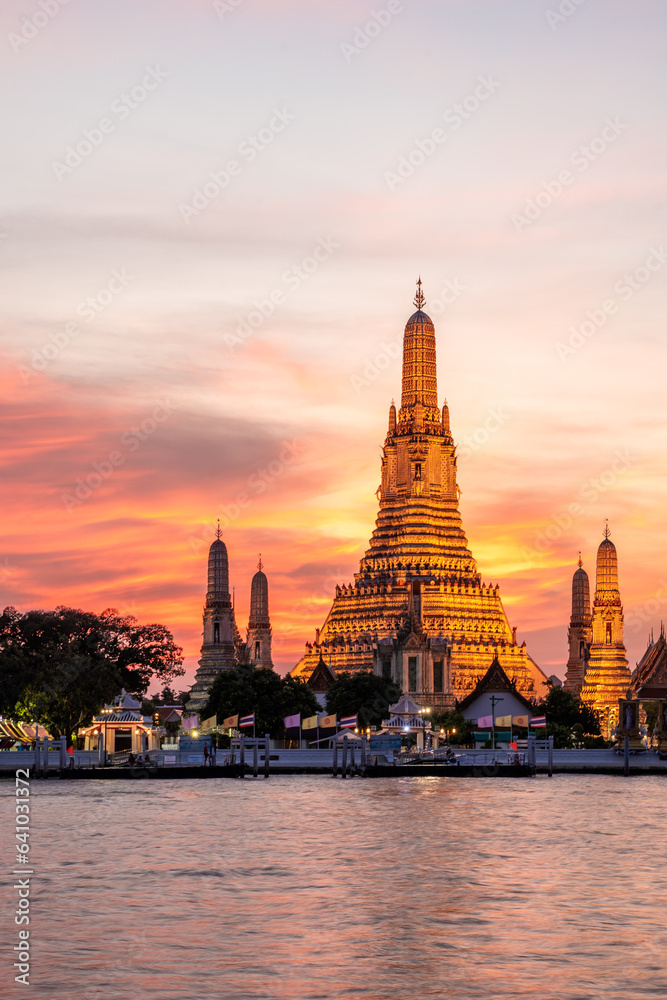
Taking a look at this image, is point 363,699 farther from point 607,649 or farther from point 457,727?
point 607,649

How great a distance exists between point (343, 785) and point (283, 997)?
6535cm

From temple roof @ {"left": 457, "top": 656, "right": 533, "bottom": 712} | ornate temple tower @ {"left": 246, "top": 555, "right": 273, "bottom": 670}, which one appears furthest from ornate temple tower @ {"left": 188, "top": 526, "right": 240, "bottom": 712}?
temple roof @ {"left": 457, "top": 656, "right": 533, "bottom": 712}

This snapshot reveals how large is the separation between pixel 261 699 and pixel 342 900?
7352 centimetres

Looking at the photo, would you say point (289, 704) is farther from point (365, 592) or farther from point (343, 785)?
point (365, 592)

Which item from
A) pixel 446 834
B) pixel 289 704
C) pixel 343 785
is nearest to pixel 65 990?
pixel 446 834

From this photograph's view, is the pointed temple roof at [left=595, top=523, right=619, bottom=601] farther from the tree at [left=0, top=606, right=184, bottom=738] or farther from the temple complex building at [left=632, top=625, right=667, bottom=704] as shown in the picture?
the tree at [left=0, top=606, right=184, bottom=738]

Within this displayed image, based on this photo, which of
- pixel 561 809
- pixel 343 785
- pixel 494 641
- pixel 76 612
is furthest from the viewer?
pixel 494 641

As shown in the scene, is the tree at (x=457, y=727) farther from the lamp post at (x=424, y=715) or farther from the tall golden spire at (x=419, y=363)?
the tall golden spire at (x=419, y=363)

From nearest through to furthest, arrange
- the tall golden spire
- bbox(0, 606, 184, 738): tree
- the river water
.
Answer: the river water < bbox(0, 606, 184, 738): tree < the tall golden spire

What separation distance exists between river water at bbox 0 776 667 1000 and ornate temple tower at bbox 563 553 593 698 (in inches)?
3848

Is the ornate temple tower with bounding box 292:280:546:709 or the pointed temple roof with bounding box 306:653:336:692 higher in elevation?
the ornate temple tower with bounding box 292:280:546:709

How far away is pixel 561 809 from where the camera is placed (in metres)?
75.9

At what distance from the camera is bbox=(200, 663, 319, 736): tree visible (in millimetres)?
116312

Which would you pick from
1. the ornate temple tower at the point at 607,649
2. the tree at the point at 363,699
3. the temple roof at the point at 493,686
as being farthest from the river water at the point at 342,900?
the ornate temple tower at the point at 607,649
